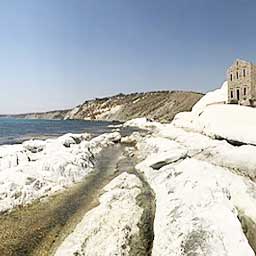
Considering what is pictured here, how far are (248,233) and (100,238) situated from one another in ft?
16.6

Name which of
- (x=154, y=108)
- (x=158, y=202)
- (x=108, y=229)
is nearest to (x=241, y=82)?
(x=158, y=202)

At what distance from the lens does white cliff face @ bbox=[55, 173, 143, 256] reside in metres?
9.98

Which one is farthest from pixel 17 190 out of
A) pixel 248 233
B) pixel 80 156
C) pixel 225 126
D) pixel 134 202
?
pixel 225 126

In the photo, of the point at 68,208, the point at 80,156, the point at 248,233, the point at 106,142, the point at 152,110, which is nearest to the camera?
the point at 248,233

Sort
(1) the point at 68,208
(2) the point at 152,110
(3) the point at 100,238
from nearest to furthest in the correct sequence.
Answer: (3) the point at 100,238 → (1) the point at 68,208 → (2) the point at 152,110

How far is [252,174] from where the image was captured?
15.4m

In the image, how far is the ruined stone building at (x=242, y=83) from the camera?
47719 mm

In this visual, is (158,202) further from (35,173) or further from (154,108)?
(154,108)

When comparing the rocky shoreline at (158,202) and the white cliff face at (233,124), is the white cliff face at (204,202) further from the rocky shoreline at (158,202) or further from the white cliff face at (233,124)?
the white cliff face at (233,124)

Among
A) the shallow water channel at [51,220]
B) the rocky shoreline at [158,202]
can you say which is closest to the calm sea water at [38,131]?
the rocky shoreline at [158,202]

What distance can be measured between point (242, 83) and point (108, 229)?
44.6m

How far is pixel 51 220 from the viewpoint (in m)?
13.1

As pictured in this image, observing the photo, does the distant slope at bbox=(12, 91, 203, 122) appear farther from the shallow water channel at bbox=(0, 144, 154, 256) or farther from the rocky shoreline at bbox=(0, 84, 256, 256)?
the shallow water channel at bbox=(0, 144, 154, 256)

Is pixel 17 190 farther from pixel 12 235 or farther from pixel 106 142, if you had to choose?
pixel 106 142
